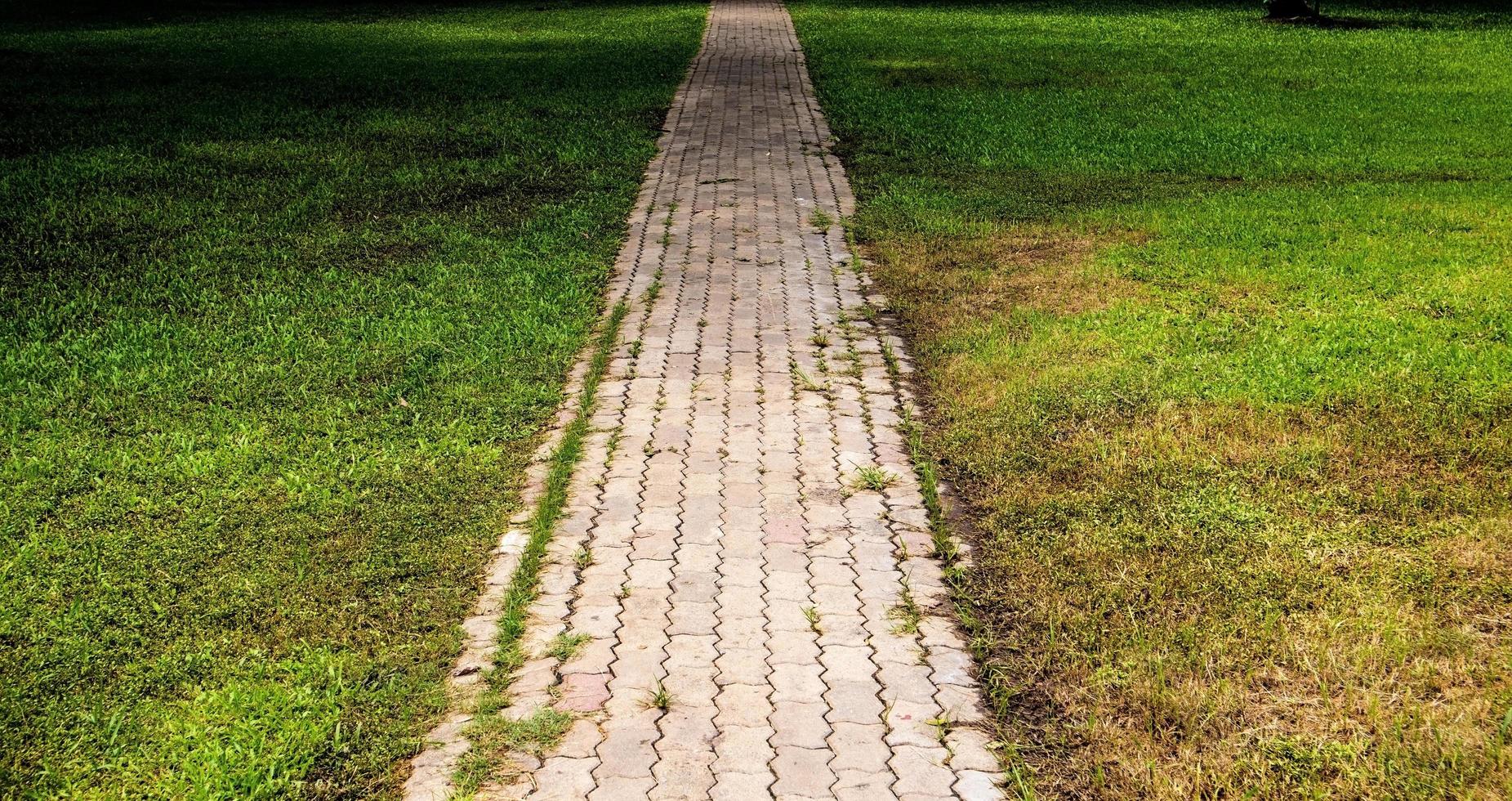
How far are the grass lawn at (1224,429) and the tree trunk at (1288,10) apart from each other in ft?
34.7

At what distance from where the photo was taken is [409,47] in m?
21.0

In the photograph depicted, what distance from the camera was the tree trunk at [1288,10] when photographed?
24078 millimetres

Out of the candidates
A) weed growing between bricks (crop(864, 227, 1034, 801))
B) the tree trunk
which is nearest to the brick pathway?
weed growing between bricks (crop(864, 227, 1034, 801))

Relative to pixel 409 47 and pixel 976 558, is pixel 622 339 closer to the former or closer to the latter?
pixel 976 558

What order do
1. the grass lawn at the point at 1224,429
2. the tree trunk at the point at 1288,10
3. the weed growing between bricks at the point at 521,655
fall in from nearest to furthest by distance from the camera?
the weed growing between bricks at the point at 521,655 < the grass lawn at the point at 1224,429 < the tree trunk at the point at 1288,10

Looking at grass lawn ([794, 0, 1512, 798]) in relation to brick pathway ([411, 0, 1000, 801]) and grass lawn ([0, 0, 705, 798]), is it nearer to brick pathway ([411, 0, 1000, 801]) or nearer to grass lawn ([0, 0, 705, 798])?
brick pathway ([411, 0, 1000, 801])

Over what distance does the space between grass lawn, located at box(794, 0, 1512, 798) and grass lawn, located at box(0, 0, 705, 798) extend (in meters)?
2.37

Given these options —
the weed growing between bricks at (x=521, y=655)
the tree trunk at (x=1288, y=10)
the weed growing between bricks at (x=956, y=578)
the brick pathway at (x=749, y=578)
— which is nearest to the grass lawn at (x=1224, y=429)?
the weed growing between bricks at (x=956, y=578)

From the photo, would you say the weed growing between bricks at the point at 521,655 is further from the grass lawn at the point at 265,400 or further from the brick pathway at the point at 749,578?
the grass lawn at the point at 265,400

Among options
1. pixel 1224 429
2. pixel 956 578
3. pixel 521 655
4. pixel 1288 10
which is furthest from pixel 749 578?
pixel 1288 10

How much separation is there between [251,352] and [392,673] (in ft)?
12.4

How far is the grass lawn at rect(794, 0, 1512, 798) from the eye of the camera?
397 centimetres

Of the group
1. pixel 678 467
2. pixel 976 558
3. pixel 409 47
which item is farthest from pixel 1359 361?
pixel 409 47

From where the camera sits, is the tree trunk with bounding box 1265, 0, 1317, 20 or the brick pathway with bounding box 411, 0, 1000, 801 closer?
the brick pathway with bounding box 411, 0, 1000, 801
